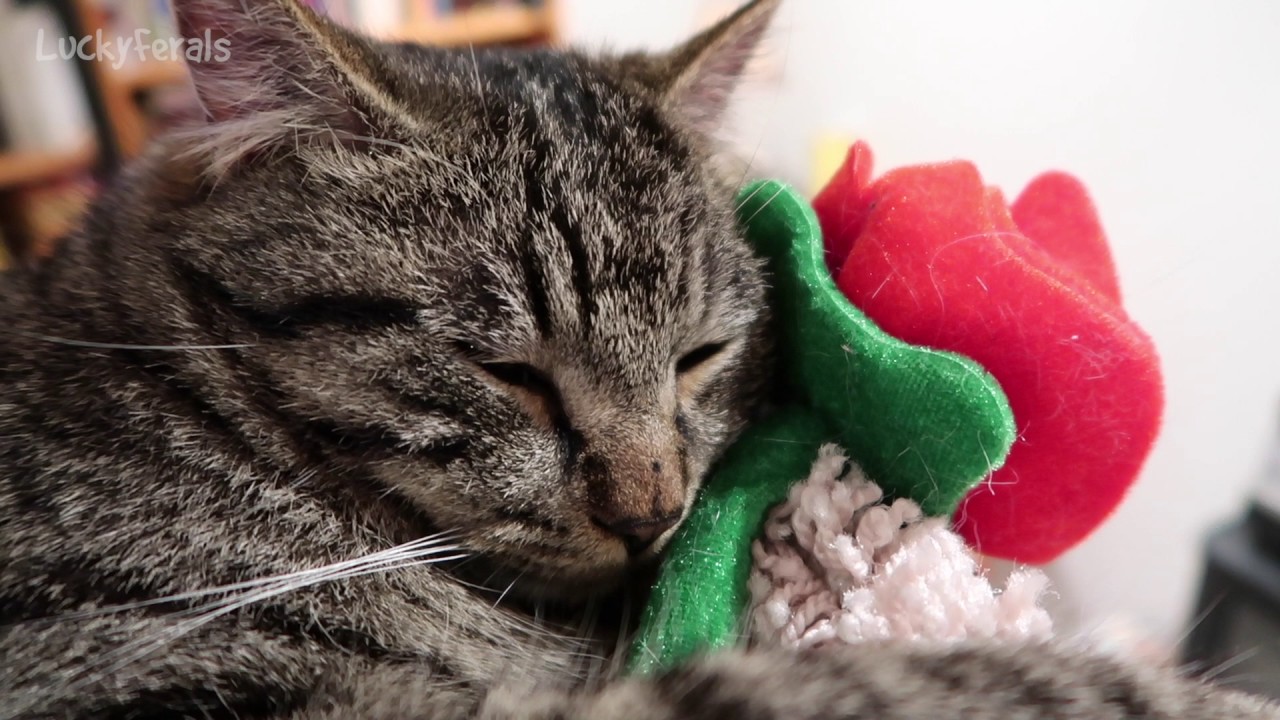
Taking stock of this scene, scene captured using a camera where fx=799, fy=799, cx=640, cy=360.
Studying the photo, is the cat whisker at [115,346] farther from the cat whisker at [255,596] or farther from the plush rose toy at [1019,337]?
the plush rose toy at [1019,337]

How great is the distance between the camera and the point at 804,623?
614 millimetres

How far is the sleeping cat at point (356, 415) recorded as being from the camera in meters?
0.61

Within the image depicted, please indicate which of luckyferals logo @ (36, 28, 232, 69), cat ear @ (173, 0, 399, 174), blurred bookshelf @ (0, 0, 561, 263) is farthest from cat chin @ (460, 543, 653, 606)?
blurred bookshelf @ (0, 0, 561, 263)

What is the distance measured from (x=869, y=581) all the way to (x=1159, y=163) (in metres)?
0.85

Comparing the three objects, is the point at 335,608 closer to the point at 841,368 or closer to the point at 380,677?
the point at 380,677

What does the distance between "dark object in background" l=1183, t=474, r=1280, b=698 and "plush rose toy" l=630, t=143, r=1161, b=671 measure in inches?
29.2

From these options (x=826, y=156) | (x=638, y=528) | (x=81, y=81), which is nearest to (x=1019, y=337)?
(x=638, y=528)

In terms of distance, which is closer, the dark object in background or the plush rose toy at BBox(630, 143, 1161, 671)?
the plush rose toy at BBox(630, 143, 1161, 671)

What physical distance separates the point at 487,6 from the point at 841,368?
2407 mm

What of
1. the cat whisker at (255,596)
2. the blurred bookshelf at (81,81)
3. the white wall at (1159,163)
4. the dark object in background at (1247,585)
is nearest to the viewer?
the cat whisker at (255,596)

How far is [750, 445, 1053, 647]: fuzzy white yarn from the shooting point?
0.59m

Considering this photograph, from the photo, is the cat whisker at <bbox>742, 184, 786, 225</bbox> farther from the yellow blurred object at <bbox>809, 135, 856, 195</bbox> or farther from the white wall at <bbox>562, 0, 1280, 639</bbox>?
the yellow blurred object at <bbox>809, 135, 856, 195</bbox>

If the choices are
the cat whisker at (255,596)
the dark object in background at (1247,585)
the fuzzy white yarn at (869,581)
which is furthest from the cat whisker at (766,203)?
the dark object in background at (1247,585)

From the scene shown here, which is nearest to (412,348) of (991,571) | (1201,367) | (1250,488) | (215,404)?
(215,404)
